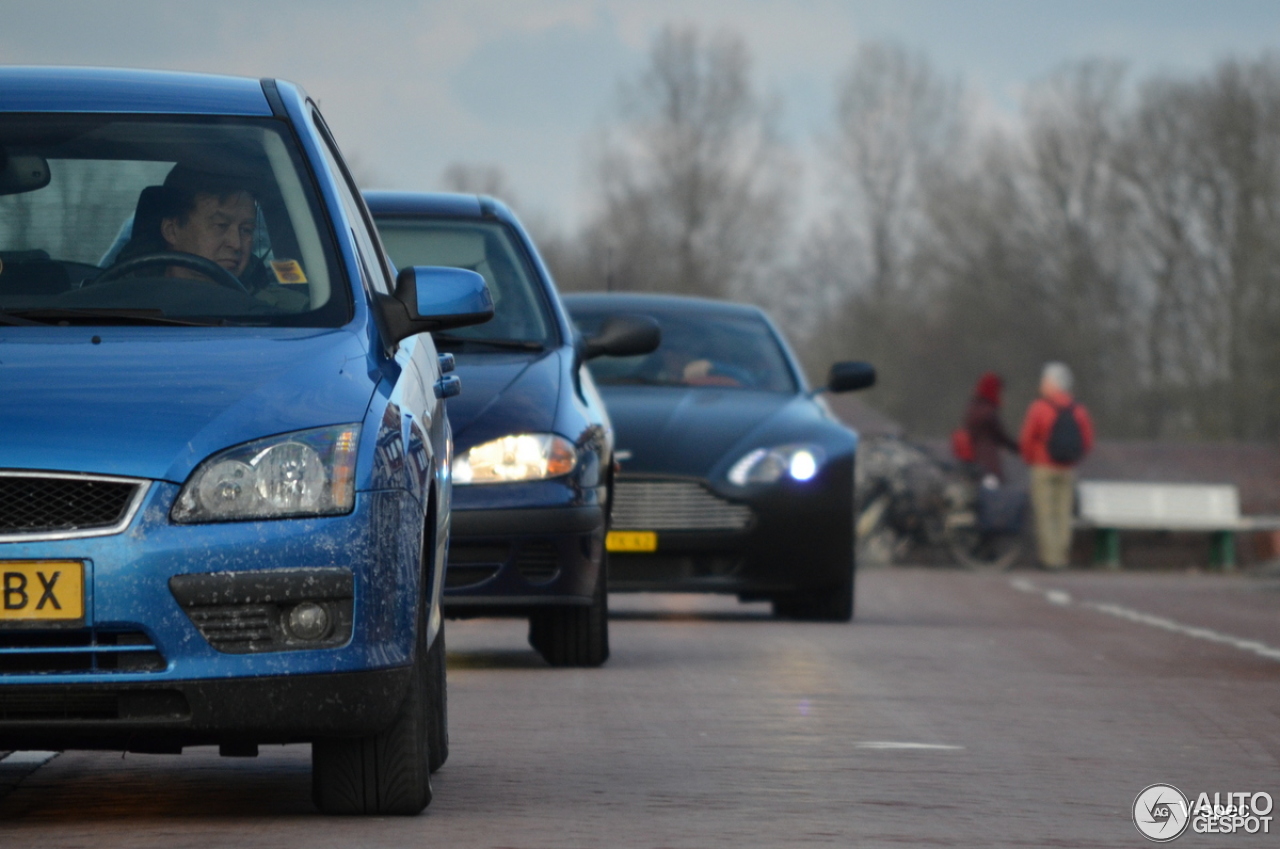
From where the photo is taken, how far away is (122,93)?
645 centimetres

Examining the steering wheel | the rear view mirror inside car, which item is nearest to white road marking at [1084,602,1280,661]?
the steering wheel

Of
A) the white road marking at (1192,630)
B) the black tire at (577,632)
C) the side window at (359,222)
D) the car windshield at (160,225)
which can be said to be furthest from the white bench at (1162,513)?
the car windshield at (160,225)

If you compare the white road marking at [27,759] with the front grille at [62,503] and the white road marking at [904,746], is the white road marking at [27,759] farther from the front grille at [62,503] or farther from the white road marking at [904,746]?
the white road marking at [904,746]

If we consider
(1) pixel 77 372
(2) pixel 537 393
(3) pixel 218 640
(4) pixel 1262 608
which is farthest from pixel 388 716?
(4) pixel 1262 608

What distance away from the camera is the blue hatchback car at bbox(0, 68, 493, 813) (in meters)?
5.24

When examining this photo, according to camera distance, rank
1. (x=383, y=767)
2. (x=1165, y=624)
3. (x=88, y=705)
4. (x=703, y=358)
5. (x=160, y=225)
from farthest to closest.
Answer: (x=1165, y=624) → (x=703, y=358) → (x=160, y=225) → (x=383, y=767) → (x=88, y=705)

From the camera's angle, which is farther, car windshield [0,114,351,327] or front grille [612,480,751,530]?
front grille [612,480,751,530]

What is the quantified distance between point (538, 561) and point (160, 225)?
3.71 meters

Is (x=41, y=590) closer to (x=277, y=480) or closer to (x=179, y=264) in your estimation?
(x=277, y=480)

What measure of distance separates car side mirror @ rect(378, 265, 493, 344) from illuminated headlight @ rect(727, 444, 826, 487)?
6.52 m

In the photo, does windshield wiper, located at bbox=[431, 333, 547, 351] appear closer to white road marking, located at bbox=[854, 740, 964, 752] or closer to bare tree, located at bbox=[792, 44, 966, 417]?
white road marking, located at bbox=[854, 740, 964, 752]

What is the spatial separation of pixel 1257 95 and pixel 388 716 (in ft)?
172

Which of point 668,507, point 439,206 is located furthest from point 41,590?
point 668,507

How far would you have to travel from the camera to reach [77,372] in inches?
216
